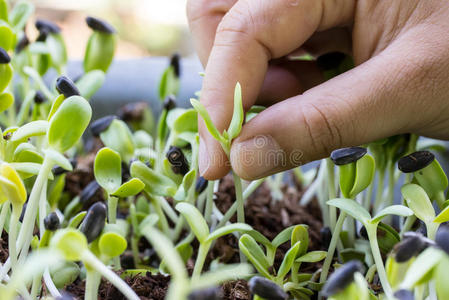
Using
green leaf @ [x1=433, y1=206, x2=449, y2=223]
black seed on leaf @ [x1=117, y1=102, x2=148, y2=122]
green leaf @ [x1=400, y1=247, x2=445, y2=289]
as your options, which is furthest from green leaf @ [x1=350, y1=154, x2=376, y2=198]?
black seed on leaf @ [x1=117, y1=102, x2=148, y2=122]

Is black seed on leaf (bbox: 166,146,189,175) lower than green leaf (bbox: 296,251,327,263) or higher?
higher

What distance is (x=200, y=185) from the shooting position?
2.48ft

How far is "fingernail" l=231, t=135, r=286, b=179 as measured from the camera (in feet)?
1.97

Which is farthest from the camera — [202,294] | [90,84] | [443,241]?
[90,84]

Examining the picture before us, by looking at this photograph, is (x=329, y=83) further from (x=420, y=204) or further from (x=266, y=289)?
(x=266, y=289)

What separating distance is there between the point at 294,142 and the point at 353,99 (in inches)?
3.5

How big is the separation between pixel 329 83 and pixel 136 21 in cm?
314

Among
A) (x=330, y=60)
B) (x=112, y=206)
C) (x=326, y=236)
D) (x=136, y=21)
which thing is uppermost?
(x=330, y=60)

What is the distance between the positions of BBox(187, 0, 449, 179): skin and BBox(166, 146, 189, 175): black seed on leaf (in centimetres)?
5

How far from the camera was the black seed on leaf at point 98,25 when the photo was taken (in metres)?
0.90

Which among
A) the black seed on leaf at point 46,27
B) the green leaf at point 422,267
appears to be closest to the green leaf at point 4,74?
the black seed on leaf at point 46,27

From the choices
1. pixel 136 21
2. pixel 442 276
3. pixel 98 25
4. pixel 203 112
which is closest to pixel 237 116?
pixel 203 112

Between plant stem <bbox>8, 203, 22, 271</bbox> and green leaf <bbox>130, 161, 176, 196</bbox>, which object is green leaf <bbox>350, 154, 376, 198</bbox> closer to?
green leaf <bbox>130, 161, 176, 196</bbox>

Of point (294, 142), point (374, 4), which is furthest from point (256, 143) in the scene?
point (374, 4)
